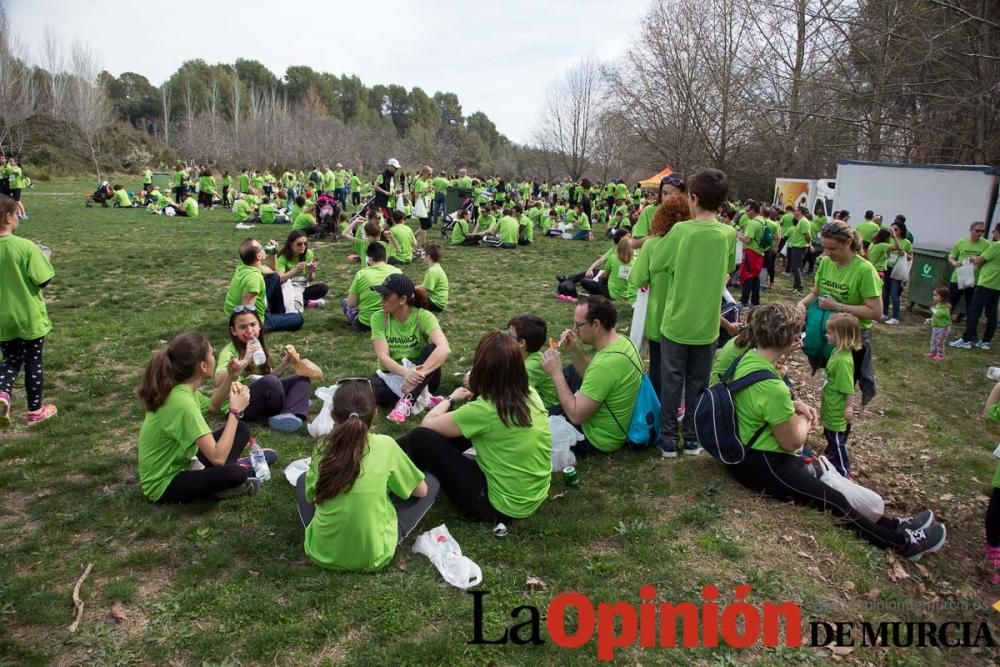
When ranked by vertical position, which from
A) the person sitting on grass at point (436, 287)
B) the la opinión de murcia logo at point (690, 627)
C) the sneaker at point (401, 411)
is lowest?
the la opinión de murcia logo at point (690, 627)

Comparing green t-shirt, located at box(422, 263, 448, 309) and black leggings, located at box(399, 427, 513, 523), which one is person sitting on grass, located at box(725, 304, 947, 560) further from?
green t-shirt, located at box(422, 263, 448, 309)

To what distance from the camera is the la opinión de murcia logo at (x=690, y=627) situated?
317 cm

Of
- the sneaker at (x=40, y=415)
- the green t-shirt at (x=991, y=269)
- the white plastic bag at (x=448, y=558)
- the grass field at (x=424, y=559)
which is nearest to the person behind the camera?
the grass field at (x=424, y=559)

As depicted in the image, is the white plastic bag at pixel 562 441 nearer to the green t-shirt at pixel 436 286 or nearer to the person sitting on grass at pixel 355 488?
the person sitting on grass at pixel 355 488

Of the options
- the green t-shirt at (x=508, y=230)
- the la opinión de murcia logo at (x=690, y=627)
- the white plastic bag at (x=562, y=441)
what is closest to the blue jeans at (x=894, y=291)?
the white plastic bag at (x=562, y=441)

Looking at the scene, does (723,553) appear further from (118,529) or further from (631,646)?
(118,529)

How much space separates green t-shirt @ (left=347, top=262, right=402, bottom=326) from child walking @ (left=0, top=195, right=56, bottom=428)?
334 centimetres

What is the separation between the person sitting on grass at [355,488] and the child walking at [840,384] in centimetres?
343

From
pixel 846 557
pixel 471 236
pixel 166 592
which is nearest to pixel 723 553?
pixel 846 557

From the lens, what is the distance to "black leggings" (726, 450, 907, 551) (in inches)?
163

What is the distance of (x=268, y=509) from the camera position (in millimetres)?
4230

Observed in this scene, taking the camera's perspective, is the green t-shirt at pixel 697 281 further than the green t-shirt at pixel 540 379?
No

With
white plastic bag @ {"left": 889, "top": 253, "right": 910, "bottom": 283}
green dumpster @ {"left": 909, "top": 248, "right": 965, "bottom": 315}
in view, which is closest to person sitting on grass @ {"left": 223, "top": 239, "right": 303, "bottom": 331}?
white plastic bag @ {"left": 889, "top": 253, "right": 910, "bottom": 283}

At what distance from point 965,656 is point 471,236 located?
1570cm
